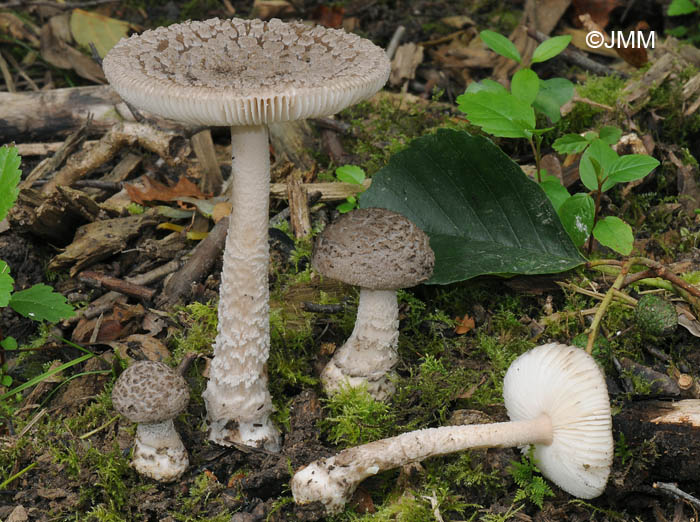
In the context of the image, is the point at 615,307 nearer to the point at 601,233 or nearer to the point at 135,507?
the point at 601,233

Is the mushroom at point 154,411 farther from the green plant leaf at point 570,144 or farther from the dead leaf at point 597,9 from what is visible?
the dead leaf at point 597,9

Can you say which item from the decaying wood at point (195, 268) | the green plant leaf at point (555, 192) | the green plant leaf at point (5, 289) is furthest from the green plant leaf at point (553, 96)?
the green plant leaf at point (5, 289)

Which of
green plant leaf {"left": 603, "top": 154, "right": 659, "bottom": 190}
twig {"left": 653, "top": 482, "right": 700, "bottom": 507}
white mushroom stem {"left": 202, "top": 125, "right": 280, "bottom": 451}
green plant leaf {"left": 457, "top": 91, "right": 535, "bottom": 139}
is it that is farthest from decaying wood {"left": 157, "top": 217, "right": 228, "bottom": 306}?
twig {"left": 653, "top": 482, "right": 700, "bottom": 507}

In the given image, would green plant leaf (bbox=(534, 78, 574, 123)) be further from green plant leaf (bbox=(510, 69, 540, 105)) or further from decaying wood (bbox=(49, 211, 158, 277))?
decaying wood (bbox=(49, 211, 158, 277))

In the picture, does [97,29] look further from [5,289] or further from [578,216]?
[578,216]

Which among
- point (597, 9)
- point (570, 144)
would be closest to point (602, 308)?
point (570, 144)

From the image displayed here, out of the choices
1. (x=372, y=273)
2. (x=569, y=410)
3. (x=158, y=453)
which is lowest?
(x=158, y=453)
